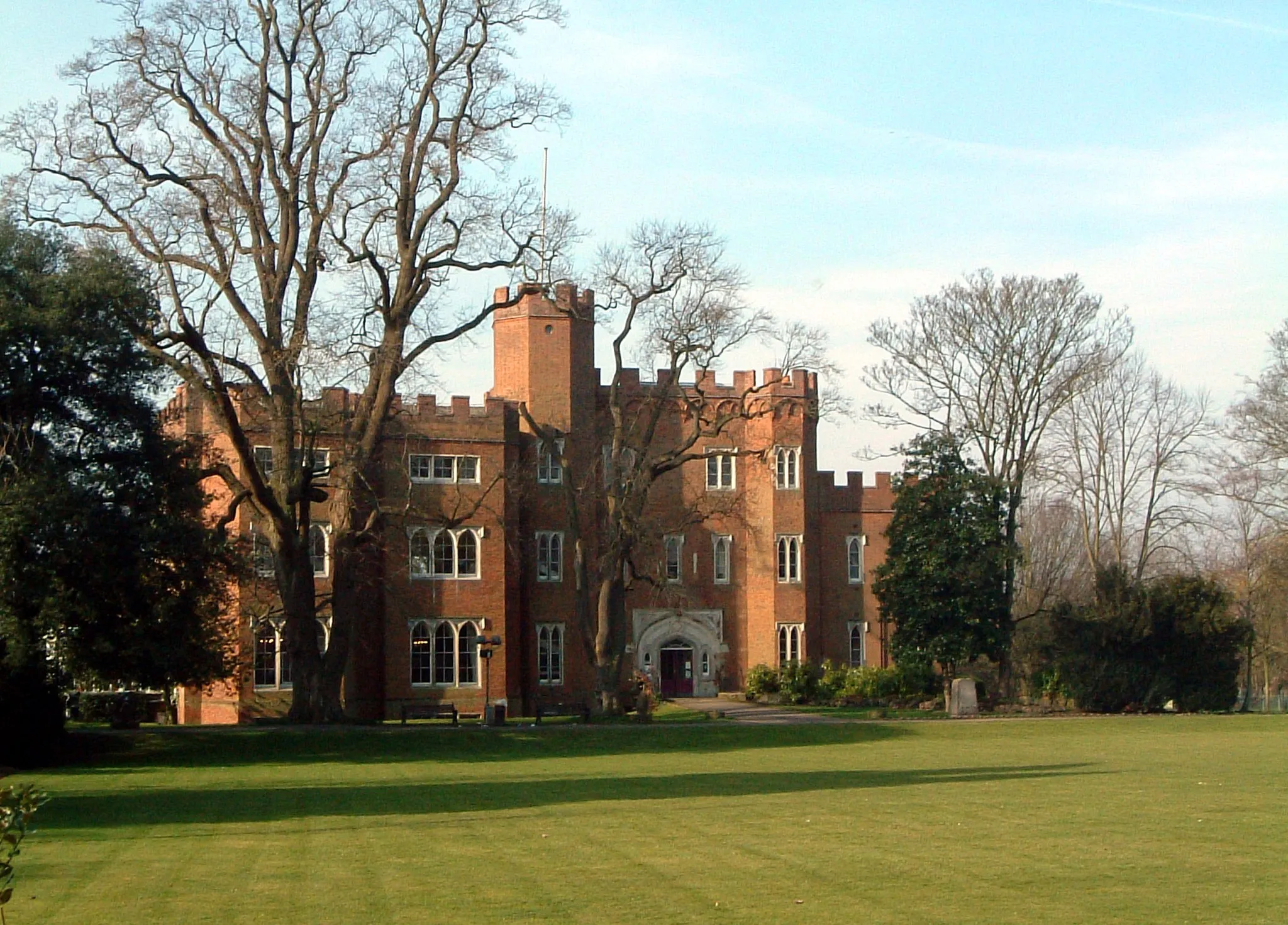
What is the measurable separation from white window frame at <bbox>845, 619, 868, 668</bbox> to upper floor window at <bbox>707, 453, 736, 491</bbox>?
677cm

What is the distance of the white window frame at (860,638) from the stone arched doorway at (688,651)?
15.2 feet

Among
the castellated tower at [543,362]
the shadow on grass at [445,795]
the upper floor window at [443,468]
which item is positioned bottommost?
the shadow on grass at [445,795]

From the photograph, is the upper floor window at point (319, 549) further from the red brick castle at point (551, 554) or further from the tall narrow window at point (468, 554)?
the tall narrow window at point (468, 554)

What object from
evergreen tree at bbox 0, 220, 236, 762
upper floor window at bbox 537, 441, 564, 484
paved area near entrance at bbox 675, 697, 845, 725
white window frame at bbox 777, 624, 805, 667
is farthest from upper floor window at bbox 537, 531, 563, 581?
evergreen tree at bbox 0, 220, 236, 762

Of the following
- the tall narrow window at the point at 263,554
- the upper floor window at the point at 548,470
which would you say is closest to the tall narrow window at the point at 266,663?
the tall narrow window at the point at 263,554

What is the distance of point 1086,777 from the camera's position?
765 inches

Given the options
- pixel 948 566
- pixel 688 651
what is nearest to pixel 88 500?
pixel 948 566

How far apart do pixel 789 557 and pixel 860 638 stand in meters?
4.44

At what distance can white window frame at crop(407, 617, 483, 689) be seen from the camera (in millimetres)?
42000

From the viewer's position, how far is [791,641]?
49062 mm

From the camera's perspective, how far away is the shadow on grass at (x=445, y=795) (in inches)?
618

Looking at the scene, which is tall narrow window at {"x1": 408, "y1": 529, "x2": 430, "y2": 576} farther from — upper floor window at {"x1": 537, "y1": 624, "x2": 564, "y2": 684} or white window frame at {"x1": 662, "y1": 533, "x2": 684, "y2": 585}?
white window frame at {"x1": 662, "y1": 533, "x2": 684, "y2": 585}

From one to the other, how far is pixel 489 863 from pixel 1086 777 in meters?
11.0

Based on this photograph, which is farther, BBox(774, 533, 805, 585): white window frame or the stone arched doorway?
the stone arched doorway
